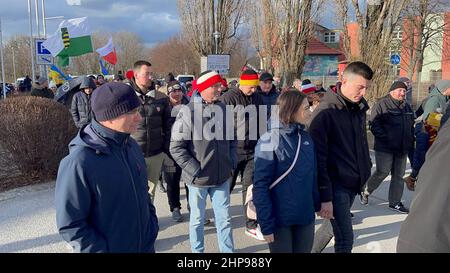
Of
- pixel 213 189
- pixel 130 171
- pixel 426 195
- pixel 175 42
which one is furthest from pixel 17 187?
pixel 175 42

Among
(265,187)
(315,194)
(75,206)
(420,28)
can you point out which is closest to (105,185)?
(75,206)

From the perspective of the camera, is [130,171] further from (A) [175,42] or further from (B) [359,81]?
(A) [175,42]

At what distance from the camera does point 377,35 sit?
40.2ft

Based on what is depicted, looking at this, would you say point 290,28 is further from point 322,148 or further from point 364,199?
point 322,148

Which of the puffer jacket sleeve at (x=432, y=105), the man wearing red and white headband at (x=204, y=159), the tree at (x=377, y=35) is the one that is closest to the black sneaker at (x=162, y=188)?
the man wearing red and white headband at (x=204, y=159)

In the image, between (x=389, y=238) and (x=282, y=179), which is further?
(x=389, y=238)

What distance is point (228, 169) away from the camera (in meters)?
3.87

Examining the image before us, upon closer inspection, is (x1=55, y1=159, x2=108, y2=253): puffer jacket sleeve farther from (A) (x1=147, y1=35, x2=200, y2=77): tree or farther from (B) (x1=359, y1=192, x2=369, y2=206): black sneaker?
(A) (x1=147, y1=35, x2=200, y2=77): tree

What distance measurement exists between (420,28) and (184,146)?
28751 millimetres

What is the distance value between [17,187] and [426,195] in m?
6.82

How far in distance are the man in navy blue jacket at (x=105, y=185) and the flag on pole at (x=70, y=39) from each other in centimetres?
893

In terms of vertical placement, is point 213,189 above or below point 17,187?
above
